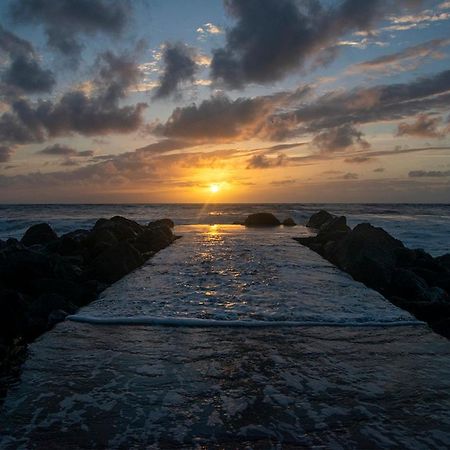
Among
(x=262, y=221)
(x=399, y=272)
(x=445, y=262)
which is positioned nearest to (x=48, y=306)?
(x=399, y=272)

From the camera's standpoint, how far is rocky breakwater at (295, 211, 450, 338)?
308 inches

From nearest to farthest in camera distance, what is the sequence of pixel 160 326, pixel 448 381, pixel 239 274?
pixel 448 381
pixel 160 326
pixel 239 274

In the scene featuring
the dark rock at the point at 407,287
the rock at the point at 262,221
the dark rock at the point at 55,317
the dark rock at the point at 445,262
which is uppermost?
the rock at the point at 262,221

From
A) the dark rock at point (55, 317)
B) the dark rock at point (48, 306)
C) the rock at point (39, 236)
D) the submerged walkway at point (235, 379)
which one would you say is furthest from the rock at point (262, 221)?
the dark rock at point (55, 317)

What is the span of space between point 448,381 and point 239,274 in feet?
22.2

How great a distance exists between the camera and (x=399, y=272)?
9977 mm

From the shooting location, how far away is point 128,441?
3.36 m

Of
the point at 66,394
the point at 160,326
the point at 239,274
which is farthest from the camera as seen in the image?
the point at 239,274

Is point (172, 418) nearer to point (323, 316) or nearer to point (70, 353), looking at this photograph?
point (70, 353)

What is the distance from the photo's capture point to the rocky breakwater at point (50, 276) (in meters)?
6.62

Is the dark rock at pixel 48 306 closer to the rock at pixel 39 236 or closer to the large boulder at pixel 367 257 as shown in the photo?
the large boulder at pixel 367 257

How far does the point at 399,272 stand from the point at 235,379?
6546 mm

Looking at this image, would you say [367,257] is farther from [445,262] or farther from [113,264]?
[113,264]

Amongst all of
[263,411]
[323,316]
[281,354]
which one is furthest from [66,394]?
[323,316]
